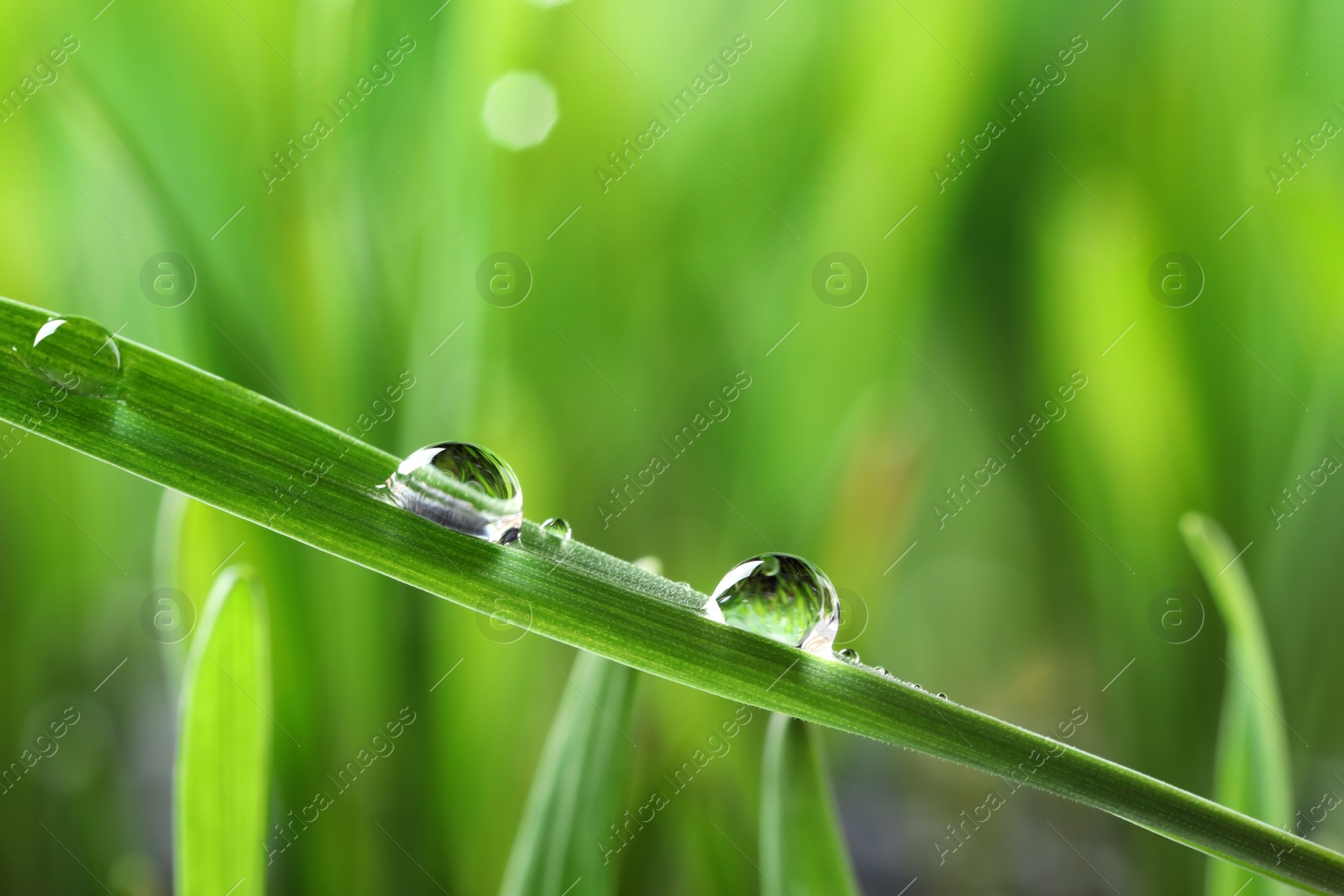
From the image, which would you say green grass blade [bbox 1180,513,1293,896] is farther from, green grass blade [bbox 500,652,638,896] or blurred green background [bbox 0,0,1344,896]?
green grass blade [bbox 500,652,638,896]

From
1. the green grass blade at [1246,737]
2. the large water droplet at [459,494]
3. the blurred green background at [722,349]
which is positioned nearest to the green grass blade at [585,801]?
the large water droplet at [459,494]

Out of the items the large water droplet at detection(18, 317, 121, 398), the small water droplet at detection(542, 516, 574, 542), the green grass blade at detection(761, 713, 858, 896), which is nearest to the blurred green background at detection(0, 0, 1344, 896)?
the green grass blade at detection(761, 713, 858, 896)

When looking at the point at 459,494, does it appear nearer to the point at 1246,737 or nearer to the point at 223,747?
the point at 223,747

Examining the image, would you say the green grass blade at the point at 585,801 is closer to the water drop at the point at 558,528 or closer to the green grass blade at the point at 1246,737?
the water drop at the point at 558,528

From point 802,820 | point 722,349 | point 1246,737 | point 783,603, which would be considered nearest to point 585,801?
point 802,820

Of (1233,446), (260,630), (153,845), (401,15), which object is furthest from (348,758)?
(1233,446)

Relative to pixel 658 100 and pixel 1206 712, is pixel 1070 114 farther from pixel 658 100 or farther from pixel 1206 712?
pixel 1206 712

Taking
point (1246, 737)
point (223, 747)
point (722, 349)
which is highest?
point (722, 349)
